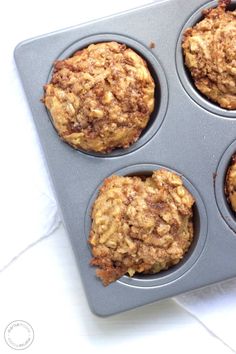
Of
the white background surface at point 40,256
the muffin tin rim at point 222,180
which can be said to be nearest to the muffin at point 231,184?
the muffin tin rim at point 222,180

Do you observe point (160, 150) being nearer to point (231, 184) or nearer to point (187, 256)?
point (231, 184)

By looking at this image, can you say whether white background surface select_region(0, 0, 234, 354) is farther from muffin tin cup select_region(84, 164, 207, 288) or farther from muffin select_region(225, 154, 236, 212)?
muffin select_region(225, 154, 236, 212)

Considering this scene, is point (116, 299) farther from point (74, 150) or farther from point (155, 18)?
point (155, 18)

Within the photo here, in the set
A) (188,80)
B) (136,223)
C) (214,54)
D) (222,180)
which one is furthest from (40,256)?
(214,54)

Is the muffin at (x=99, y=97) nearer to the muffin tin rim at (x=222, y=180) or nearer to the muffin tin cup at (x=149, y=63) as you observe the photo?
the muffin tin cup at (x=149, y=63)

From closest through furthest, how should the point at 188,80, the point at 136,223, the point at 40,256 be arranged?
the point at 136,223, the point at 188,80, the point at 40,256

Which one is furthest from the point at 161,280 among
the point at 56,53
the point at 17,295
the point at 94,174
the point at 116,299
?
the point at 56,53
